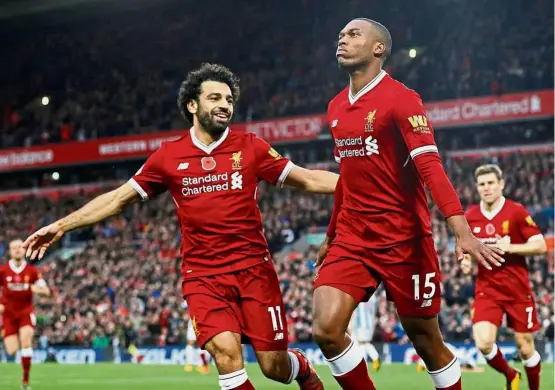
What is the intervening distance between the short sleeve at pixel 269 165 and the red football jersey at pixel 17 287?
11.1m

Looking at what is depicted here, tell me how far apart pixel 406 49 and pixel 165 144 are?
97.0 ft

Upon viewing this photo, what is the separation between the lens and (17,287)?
17984 millimetres

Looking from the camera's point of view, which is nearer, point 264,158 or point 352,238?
point 352,238

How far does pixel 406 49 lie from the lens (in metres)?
36.2

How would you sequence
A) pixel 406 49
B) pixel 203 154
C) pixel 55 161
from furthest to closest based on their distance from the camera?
pixel 55 161
pixel 406 49
pixel 203 154

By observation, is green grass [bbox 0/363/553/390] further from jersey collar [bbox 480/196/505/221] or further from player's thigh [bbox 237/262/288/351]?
player's thigh [bbox 237/262/288/351]

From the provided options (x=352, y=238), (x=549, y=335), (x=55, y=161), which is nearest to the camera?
(x=352, y=238)

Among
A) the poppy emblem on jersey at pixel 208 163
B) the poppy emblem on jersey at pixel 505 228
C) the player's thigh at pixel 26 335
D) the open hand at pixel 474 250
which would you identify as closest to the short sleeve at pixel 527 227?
the poppy emblem on jersey at pixel 505 228

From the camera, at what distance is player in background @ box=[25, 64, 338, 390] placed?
7.25 metres

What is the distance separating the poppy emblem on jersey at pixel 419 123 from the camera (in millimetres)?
6457

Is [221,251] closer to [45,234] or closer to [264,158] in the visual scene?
[264,158]

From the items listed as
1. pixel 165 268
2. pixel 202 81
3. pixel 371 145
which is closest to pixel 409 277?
pixel 371 145

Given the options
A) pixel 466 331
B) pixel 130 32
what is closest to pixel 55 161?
pixel 130 32

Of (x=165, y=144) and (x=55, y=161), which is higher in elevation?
(x=55, y=161)
